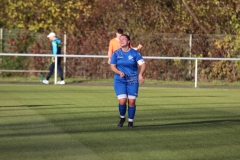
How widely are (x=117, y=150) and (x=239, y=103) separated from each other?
1023 centimetres

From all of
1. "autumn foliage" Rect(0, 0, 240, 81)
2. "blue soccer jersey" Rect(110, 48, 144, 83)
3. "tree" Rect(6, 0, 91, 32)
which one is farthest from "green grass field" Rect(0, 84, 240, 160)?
"tree" Rect(6, 0, 91, 32)

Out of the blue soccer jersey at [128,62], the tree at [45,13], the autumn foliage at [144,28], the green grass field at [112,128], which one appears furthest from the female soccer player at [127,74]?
the tree at [45,13]

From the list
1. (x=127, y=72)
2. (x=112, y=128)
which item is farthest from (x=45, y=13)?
(x=112, y=128)

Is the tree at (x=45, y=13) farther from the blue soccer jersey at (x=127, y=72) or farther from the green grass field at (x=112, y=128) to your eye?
the blue soccer jersey at (x=127, y=72)

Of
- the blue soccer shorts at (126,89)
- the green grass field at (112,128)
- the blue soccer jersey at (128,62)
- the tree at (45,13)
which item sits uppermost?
the tree at (45,13)

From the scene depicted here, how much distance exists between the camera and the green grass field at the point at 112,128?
984 cm

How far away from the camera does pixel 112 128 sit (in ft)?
42.7

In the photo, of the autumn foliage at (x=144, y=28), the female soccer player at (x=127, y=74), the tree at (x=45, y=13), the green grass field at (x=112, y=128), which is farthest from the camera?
the tree at (x=45, y=13)

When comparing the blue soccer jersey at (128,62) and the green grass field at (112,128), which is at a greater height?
the blue soccer jersey at (128,62)

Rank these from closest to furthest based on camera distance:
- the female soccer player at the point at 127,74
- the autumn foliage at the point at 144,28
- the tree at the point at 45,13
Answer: the female soccer player at the point at 127,74 → the autumn foliage at the point at 144,28 → the tree at the point at 45,13

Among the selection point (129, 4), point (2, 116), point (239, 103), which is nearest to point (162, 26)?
point (129, 4)

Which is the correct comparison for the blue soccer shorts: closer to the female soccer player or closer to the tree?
the female soccer player

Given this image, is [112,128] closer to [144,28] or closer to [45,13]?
[144,28]

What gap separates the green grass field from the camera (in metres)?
9.84
